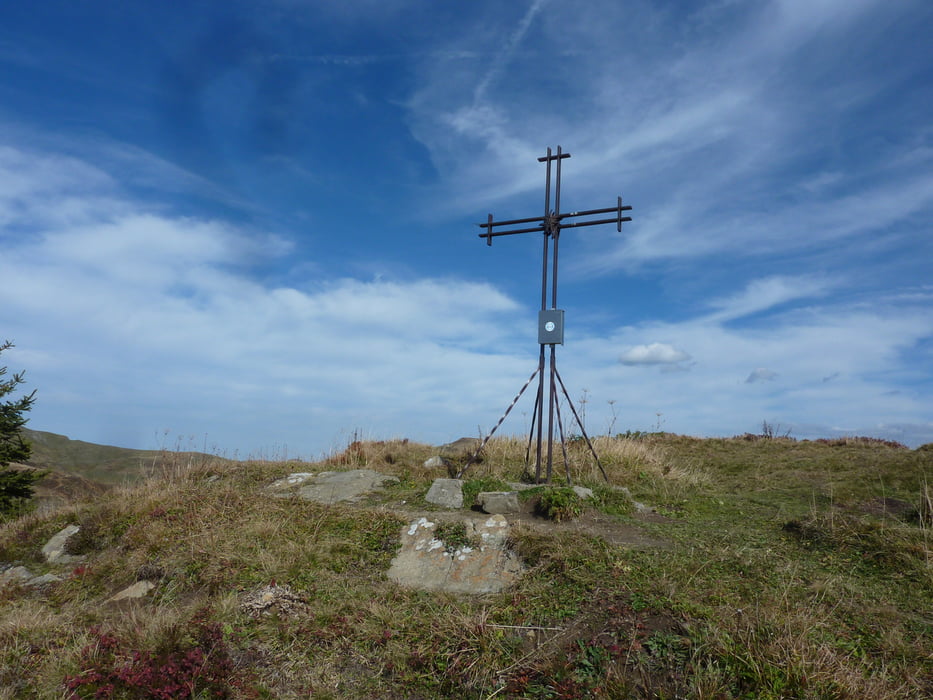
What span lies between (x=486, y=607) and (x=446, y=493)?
→ 3576 millimetres

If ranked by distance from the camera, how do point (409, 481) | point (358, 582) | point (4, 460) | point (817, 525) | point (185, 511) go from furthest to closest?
point (4, 460)
point (409, 481)
point (185, 511)
point (817, 525)
point (358, 582)

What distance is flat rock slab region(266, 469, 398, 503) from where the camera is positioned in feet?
30.9

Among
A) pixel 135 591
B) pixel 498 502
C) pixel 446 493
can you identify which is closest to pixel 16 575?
pixel 135 591

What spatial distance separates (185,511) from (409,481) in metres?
3.80

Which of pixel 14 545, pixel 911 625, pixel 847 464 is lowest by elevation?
pixel 14 545

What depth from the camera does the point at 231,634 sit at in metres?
5.23

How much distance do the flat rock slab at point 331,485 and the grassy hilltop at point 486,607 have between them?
1.83 ft

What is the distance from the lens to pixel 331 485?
992 cm

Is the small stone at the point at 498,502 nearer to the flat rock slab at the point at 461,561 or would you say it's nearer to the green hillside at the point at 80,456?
the flat rock slab at the point at 461,561

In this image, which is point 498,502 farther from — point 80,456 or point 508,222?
point 80,456

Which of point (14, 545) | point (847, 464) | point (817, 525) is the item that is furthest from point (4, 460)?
point (847, 464)

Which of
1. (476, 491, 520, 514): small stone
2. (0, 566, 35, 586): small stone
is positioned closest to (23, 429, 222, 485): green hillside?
(0, 566, 35, 586): small stone

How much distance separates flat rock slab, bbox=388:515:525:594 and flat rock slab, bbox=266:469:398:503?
234cm

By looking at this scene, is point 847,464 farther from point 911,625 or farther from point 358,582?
point 358,582
